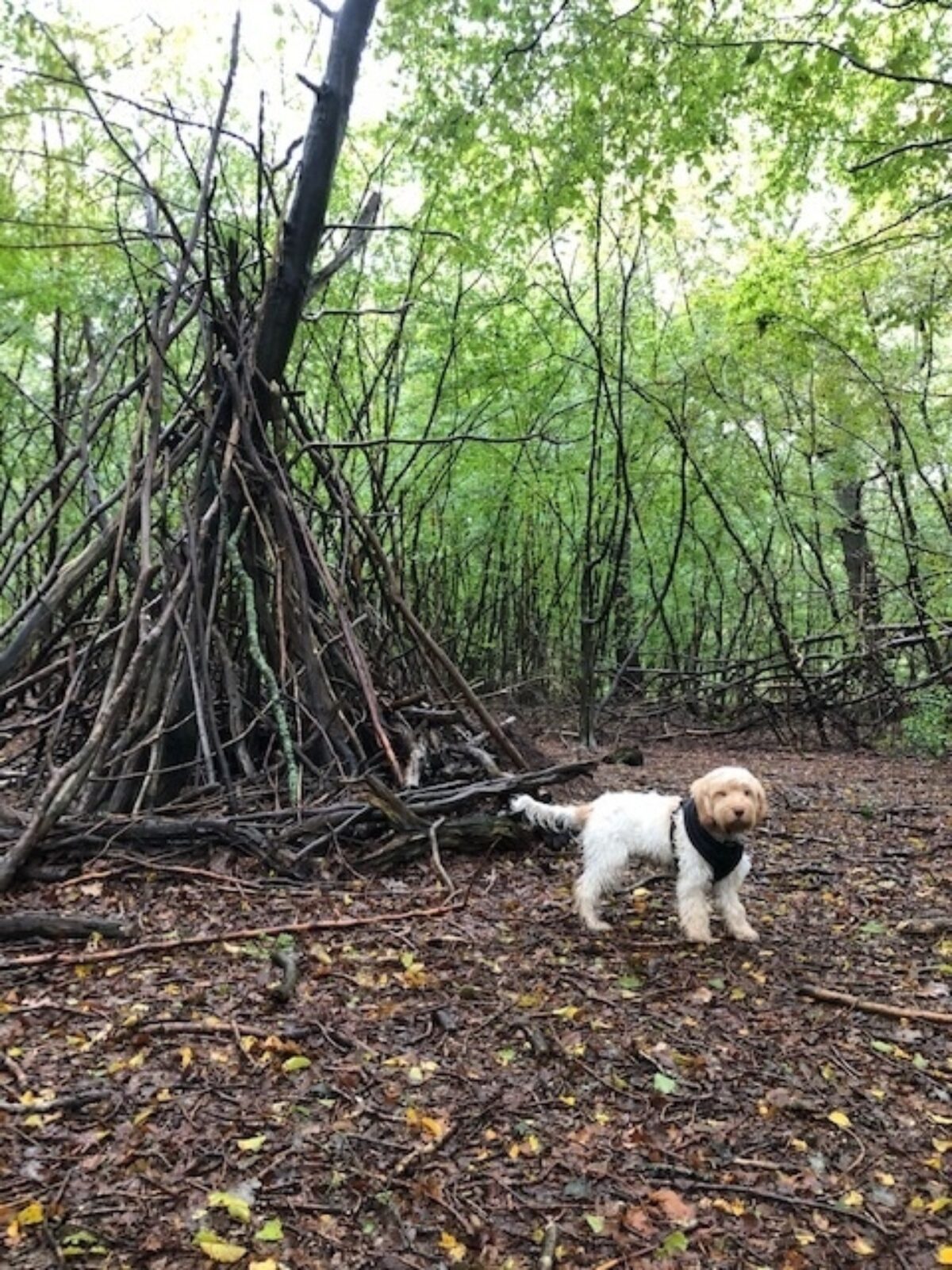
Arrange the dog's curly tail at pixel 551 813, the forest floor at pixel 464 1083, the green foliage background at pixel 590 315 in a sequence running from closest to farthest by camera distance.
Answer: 1. the forest floor at pixel 464 1083
2. the dog's curly tail at pixel 551 813
3. the green foliage background at pixel 590 315

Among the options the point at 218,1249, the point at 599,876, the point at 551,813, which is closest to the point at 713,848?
the point at 599,876

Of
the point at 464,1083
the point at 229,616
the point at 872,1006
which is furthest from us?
the point at 229,616

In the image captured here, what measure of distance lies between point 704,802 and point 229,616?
9.37ft

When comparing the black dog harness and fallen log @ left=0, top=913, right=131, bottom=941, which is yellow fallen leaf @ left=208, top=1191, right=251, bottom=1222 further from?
the black dog harness

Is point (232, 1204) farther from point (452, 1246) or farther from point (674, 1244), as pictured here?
point (674, 1244)

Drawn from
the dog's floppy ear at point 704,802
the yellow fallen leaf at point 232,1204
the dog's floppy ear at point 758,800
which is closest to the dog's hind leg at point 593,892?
the dog's floppy ear at point 704,802

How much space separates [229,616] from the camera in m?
5.15

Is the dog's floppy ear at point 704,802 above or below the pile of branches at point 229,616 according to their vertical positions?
below

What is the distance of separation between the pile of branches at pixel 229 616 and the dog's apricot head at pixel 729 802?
140 centimetres

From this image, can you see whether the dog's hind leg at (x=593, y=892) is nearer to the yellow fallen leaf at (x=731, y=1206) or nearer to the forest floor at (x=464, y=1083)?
the forest floor at (x=464, y=1083)

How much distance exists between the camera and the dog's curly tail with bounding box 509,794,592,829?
392 cm

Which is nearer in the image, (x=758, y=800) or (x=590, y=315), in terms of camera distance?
(x=758, y=800)

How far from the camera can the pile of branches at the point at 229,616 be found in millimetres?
4355

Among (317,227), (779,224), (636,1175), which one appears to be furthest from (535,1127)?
(779,224)
